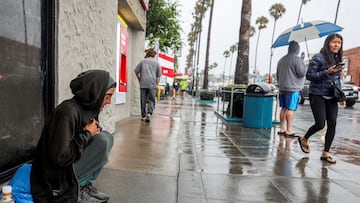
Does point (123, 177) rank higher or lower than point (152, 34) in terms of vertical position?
lower

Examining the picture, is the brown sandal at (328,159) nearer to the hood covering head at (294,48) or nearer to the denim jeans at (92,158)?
the hood covering head at (294,48)

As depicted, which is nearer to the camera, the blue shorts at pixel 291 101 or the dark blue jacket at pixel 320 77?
the dark blue jacket at pixel 320 77

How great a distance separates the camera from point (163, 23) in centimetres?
1509

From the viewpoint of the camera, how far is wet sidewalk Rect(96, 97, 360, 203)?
304cm

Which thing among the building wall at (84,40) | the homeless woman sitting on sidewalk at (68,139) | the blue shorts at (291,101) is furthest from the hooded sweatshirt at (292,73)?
the homeless woman sitting on sidewalk at (68,139)

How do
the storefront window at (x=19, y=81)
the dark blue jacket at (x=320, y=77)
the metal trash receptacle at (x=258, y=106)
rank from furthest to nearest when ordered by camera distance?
the metal trash receptacle at (x=258, y=106), the dark blue jacket at (x=320, y=77), the storefront window at (x=19, y=81)

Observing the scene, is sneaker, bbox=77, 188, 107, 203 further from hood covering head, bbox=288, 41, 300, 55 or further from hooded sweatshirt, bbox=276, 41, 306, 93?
hood covering head, bbox=288, 41, 300, 55

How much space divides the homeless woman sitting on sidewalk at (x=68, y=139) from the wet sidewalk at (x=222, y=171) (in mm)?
781

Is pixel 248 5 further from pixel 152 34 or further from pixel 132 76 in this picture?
pixel 152 34

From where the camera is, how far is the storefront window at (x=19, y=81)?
2520 mm

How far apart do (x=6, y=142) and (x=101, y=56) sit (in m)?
Answer: 2.30

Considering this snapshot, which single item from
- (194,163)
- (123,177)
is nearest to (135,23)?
(194,163)

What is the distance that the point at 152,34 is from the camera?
51.6 ft

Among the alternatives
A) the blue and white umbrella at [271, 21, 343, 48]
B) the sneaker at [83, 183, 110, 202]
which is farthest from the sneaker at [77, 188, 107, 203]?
the blue and white umbrella at [271, 21, 343, 48]
